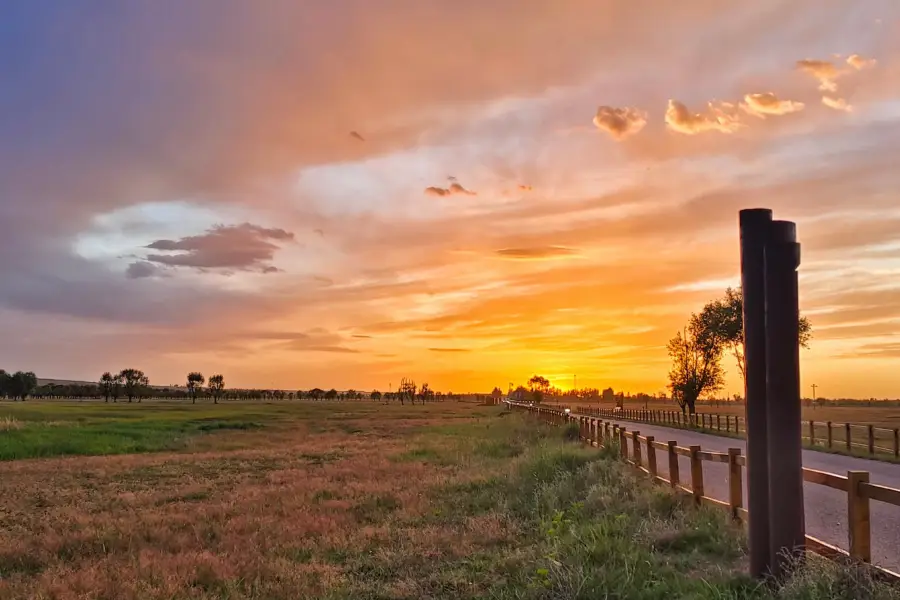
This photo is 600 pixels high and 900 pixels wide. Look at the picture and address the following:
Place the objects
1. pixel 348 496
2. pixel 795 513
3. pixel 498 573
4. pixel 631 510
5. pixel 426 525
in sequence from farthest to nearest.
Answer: pixel 348 496
pixel 426 525
pixel 631 510
pixel 498 573
pixel 795 513

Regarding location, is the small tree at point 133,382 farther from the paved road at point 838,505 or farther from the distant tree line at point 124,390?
the paved road at point 838,505

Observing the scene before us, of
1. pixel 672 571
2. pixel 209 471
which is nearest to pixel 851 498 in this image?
pixel 672 571

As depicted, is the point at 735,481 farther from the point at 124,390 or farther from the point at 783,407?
the point at 124,390

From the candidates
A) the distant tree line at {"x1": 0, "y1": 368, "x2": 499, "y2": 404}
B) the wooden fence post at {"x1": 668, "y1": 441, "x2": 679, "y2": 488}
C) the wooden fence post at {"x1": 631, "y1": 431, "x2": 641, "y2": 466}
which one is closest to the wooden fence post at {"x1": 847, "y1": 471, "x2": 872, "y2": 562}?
the wooden fence post at {"x1": 668, "y1": 441, "x2": 679, "y2": 488}

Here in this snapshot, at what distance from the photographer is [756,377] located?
24.6 feet

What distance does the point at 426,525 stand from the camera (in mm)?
13406

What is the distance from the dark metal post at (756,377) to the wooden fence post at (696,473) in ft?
10.4

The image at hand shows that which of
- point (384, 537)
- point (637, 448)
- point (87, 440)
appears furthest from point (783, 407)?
point (87, 440)

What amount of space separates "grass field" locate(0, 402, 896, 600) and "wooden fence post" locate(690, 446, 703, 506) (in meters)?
0.32

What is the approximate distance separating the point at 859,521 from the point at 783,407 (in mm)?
1206

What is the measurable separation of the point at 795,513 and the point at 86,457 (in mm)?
32787

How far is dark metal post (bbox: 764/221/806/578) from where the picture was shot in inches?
279

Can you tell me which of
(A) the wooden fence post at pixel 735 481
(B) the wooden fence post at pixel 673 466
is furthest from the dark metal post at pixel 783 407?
(B) the wooden fence post at pixel 673 466

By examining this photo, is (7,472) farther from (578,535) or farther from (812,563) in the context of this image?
(812,563)
